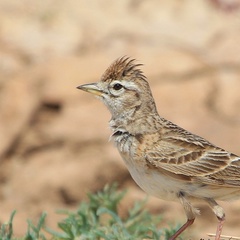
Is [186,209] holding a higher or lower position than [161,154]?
lower

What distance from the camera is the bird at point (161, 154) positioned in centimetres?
702

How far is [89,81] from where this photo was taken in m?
12.4

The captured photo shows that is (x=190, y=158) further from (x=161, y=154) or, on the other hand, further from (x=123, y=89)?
(x=123, y=89)

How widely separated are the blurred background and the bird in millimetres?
2348

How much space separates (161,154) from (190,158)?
265 millimetres

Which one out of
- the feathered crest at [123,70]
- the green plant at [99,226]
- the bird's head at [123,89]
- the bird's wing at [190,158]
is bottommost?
the green plant at [99,226]

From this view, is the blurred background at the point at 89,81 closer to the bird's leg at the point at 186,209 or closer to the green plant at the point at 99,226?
the green plant at the point at 99,226

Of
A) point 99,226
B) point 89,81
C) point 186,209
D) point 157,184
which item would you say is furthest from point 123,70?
point 89,81

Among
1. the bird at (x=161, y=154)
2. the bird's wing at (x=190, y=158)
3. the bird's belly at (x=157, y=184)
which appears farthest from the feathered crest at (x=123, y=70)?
the bird's belly at (x=157, y=184)

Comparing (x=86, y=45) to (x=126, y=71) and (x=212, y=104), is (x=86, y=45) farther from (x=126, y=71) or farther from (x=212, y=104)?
(x=126, y=71)

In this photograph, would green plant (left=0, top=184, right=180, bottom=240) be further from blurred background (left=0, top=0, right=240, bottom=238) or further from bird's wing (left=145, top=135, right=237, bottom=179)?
blurred background (left=0, top=0, right=240, bottom=238)

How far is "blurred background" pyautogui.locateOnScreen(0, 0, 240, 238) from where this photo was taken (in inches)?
445

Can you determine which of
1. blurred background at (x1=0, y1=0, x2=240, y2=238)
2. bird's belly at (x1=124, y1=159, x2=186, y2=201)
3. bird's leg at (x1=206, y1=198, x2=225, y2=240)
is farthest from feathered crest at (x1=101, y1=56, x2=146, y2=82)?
blurred background at (x1=0, y1=0, x2=240, y2=238)

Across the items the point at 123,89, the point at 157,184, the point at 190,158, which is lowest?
the point at 157,184
